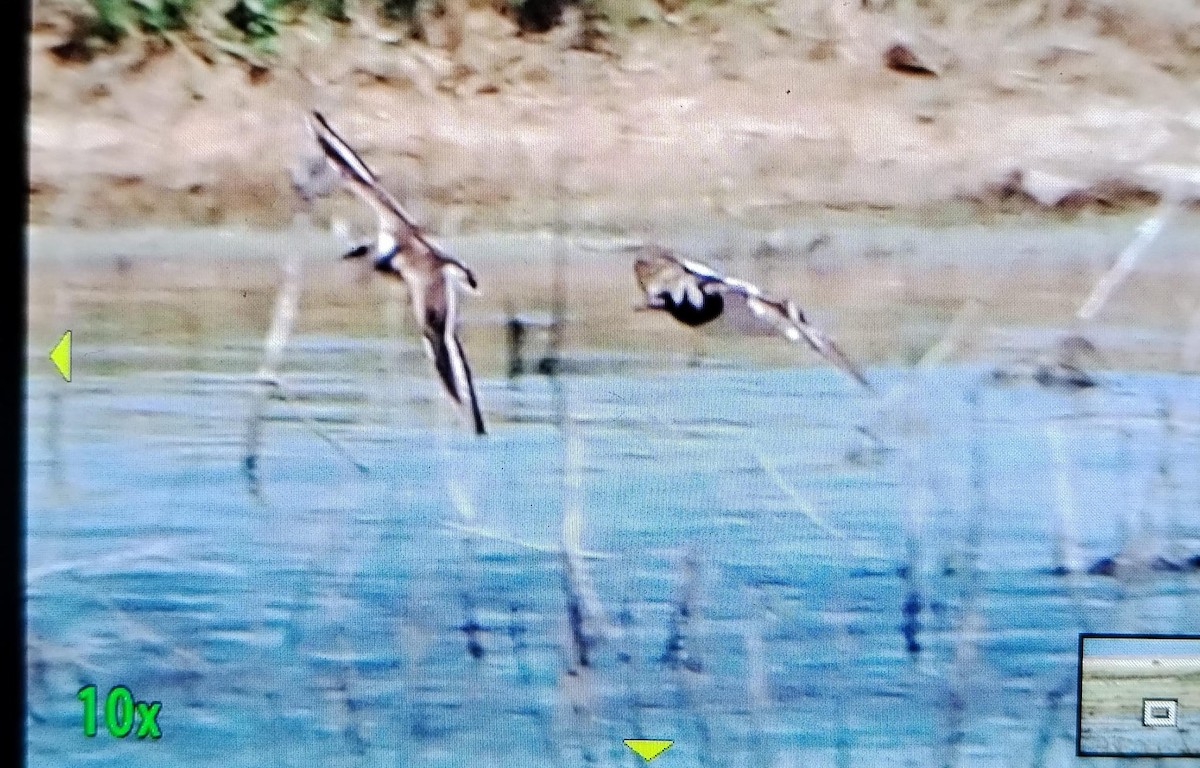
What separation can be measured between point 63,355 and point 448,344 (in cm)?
34

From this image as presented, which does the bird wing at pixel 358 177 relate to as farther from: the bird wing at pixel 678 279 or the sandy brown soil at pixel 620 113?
the bird wing at pixel 678 279

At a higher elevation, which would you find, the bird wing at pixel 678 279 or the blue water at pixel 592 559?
the bird wing at pixel 678 279

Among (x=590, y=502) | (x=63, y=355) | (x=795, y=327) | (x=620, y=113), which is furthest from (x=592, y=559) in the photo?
(x=63, y=355)

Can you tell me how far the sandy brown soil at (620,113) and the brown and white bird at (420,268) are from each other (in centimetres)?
2

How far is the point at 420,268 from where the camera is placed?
1.27 metres

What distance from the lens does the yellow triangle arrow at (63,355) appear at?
1.26 meters

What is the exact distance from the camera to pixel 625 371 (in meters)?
1.27

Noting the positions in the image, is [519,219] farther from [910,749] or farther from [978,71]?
[910,749]

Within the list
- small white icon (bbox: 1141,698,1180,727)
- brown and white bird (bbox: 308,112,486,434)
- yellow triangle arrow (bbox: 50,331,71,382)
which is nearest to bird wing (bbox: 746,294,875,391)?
brown and white bird (bbox: 308,112,486,434)

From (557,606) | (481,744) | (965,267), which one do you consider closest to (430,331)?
(557,606)

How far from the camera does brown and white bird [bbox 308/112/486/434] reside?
4.14 feet

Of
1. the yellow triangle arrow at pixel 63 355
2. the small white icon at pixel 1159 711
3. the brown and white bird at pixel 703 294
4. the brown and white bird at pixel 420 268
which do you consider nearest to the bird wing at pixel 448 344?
the brown and white bird at pixel 420 268

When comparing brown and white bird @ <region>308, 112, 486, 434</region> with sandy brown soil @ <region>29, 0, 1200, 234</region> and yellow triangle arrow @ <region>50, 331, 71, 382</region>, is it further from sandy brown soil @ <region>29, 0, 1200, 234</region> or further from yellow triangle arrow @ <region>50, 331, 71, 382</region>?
yellow triangle arrow @ <region>50, 331, 71, 382</region>

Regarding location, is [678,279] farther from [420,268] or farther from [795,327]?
[420,268]
